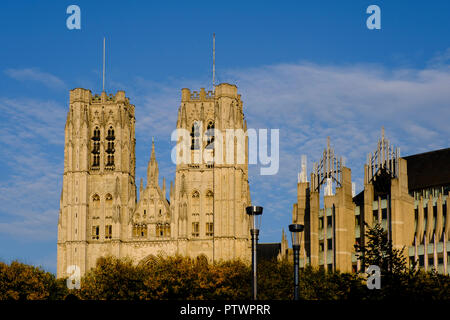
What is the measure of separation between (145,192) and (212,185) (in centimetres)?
936

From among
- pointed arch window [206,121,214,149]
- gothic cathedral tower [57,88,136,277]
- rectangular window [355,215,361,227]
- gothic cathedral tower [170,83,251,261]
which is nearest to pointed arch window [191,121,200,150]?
gothic cathedral tower [170,83,251,261]

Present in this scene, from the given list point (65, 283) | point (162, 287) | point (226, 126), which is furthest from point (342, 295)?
point (226, 126)

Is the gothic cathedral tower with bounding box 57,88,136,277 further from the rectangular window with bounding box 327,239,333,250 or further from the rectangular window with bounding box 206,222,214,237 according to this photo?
the rectangular window with bounding box 327,239,333,250

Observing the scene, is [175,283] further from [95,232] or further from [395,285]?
[395,285]

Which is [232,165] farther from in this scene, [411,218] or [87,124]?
[411,218]

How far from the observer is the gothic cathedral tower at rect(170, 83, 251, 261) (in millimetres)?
134500

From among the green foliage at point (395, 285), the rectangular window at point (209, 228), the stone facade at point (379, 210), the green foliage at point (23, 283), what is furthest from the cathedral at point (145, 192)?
the green foliage at point (395, 285)

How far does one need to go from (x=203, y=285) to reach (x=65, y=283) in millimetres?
31281

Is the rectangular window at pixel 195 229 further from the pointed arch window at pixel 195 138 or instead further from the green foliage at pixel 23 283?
the green foliage at pixel 23 283

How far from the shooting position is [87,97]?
14112cm

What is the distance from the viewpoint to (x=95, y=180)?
139500 millimetres

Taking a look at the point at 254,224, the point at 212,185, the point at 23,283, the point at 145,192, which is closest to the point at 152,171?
the point at 145,192

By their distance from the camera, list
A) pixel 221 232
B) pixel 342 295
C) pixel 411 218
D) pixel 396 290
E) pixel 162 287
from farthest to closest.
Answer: pixel 221 232, pixel 411 218, pixel 162 287, pixel 342 295, pixel 396 290

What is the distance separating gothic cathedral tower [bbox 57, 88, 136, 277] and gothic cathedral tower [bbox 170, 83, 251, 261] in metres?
7.23
